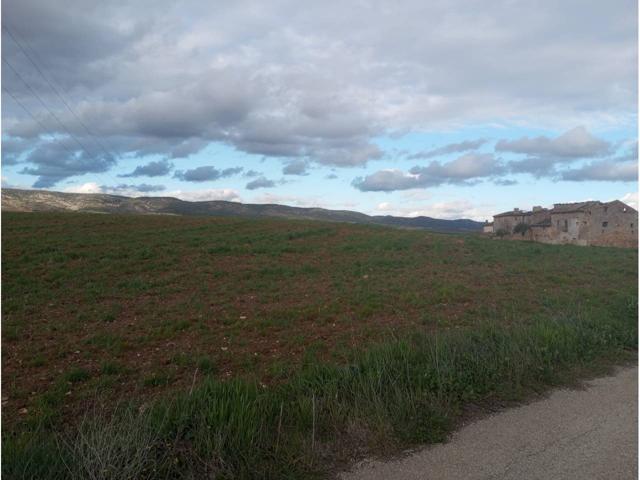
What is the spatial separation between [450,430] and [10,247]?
20425 millimetres

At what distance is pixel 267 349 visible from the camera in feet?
26.8

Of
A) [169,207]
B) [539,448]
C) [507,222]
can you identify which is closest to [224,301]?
[539,448]

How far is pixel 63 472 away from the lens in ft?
12.4

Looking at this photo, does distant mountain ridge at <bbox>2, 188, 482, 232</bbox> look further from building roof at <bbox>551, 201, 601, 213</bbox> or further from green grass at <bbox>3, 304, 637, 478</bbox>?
green grass at <bbox>3, 304, 637, 478</bbox>

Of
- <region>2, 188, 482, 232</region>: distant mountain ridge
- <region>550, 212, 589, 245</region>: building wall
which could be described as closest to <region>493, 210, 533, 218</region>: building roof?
<region>550, 212, 589, 245</region>: building wall

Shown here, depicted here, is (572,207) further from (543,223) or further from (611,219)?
(543,223)

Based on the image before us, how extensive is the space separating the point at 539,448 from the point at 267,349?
185 inches

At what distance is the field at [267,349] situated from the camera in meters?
4.29

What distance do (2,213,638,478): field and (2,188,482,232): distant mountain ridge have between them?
103890 mm

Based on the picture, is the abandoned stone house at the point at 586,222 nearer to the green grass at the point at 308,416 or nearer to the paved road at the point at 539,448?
the green grass at the point at 308,416

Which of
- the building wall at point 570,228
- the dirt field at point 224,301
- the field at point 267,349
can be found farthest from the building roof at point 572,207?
the field at point 267,349

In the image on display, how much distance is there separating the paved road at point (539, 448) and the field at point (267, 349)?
0.31 metres

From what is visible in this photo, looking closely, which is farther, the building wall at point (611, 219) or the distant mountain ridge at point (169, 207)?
the distant mountain ridge at point (169, 207)

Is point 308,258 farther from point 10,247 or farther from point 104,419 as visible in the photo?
point 104,419
